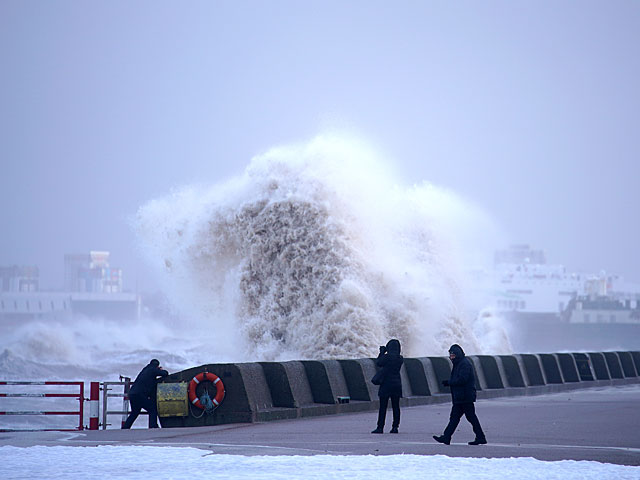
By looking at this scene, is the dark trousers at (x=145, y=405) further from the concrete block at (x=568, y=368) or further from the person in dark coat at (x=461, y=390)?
the concrete block at (x=568, y=368)

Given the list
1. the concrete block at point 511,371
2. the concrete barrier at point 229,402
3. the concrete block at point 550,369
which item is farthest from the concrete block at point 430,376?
the concrete block at point 550,369

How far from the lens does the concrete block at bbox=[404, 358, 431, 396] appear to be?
19984 millimetres

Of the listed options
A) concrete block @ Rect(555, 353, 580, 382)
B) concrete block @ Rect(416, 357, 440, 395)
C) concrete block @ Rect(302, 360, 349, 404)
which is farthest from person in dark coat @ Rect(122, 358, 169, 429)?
concrete block @ Rect(555, 353, 580, 382)

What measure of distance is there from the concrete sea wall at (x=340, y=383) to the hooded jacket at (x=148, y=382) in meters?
0.32

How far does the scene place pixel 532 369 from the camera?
82.2ft

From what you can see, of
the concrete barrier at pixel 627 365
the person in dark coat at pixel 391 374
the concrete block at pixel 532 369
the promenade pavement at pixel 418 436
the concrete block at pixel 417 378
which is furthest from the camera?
the concrete barrier at pixel 627 365

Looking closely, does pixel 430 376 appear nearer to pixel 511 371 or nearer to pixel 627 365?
pixel 511 371

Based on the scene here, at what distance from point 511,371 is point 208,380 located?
1116 cm

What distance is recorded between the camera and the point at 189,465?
9.41 m

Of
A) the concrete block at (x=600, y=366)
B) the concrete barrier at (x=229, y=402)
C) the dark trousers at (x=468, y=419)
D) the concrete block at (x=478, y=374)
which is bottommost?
the dark trousers at (x=468, y=419)

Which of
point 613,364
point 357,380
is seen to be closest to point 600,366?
point 613,364

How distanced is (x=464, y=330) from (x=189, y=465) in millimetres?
27821

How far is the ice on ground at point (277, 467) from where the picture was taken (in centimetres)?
866

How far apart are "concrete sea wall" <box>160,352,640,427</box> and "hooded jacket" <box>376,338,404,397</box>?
2477mm
